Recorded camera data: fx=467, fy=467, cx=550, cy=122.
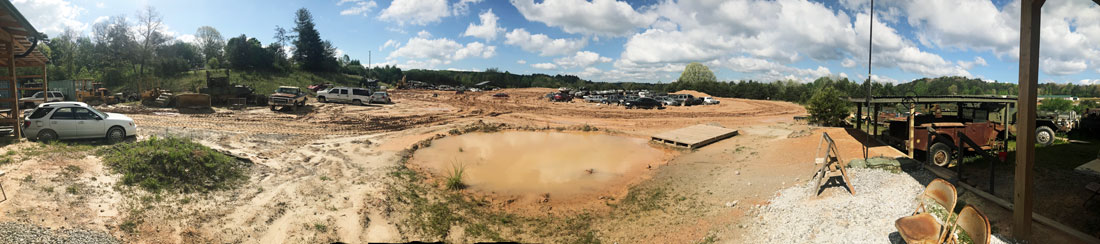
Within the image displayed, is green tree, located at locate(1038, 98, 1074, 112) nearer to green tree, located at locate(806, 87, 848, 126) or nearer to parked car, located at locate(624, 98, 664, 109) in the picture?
green tree, located at locate(806, 87, 848, 126)

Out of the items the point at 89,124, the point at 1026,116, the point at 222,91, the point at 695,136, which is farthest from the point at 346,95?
the point at 1026,116

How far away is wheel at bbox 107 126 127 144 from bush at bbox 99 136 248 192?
2.13m

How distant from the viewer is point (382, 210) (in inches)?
377

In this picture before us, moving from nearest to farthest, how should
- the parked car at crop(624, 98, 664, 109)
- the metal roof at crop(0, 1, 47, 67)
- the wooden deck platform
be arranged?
the metal roof at crop(0, 1, 47, 67)
the wooden deck platform
the parked car at crop(624, 98, 664, 109)

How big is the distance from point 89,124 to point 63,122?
0.48 metres

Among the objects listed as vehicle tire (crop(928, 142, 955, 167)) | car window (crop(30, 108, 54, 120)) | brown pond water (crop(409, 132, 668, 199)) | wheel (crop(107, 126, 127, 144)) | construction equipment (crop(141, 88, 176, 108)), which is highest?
construction equipment (crop(141, 88, 176, 108))

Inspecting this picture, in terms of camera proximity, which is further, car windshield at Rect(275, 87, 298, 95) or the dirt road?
car windshield at Rect(275, 87, 298, 95)

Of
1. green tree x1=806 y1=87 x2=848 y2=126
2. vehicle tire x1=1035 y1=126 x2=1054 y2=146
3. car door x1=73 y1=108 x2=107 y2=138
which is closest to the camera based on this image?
car door x1=73 y1=108 x2=107 y2=138

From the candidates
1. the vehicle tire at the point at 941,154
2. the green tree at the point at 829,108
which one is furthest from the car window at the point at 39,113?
the green tree at the point at 829,108

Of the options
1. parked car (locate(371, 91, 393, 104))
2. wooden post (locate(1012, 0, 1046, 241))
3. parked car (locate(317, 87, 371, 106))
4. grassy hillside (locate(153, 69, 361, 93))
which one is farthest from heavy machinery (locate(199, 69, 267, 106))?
wooden post (locate(1012, 0, 1046, 241))

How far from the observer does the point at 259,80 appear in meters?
52.0

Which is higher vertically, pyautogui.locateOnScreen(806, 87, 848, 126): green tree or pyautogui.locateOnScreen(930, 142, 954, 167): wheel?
pyautogui.locateOnScreen(806, 87, 848, 126): green tree

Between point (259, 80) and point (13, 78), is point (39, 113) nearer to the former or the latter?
point (13, 78)

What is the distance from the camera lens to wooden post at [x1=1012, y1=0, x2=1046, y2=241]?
541 centimetres
